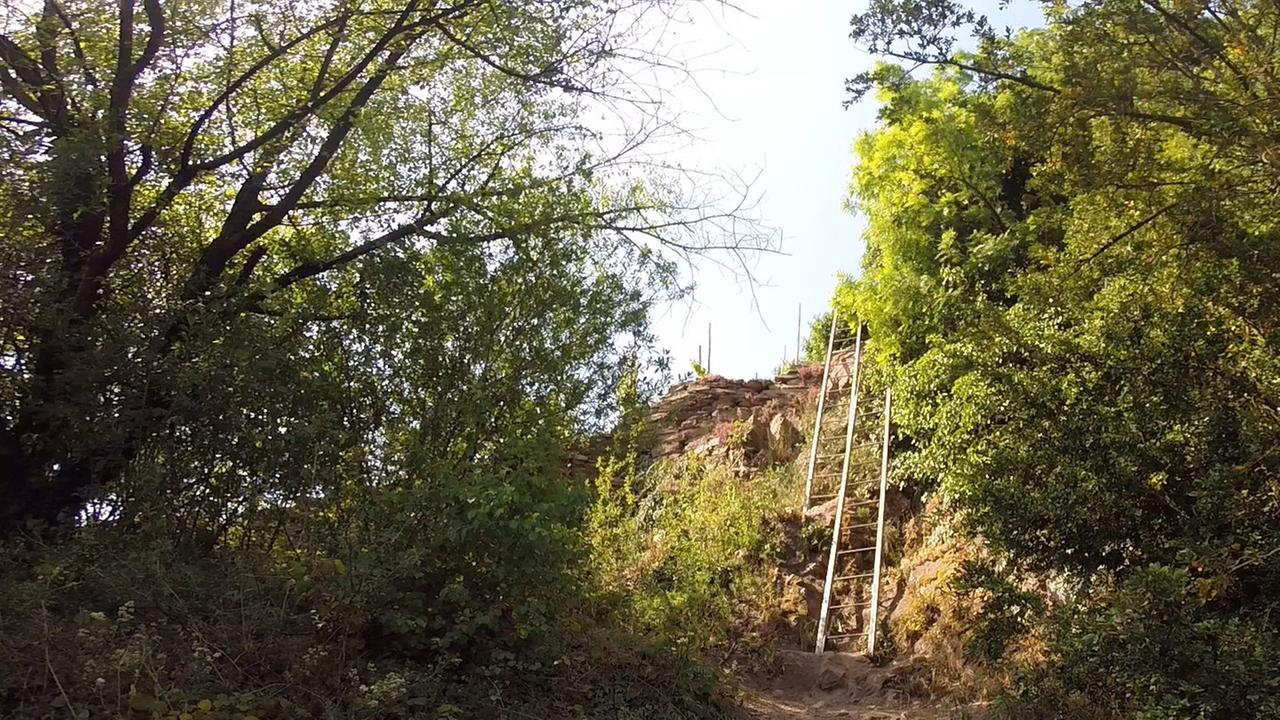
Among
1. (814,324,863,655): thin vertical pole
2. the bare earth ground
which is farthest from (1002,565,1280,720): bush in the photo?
(814,324,863,655): thin vertical pole

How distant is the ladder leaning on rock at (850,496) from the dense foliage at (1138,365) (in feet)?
7.33

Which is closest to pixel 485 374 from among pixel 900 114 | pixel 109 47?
pixel 109 47

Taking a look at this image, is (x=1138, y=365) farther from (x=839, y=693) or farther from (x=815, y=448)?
(x=815, y=448)

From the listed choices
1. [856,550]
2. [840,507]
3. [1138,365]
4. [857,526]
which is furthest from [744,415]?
[1138,365]

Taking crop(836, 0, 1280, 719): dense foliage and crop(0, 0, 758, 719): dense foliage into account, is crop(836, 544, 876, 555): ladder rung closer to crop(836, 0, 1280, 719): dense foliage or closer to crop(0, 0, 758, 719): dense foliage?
crop(836, 0, 1280, 719): dense foliage

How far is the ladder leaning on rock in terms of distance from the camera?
32.6ft

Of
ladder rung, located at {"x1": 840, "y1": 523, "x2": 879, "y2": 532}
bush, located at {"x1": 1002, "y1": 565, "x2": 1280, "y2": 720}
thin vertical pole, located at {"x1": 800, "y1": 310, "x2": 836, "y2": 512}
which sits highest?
thin vertical pole, located at {"x1": 800, "y1": 310, "x2": 836, "y2": 512}

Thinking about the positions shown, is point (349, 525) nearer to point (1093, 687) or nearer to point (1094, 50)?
point (1093, 687)

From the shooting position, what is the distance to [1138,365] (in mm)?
7098

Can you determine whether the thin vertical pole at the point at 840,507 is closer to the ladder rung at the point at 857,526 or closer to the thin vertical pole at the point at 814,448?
the ladder rung at the point at 857,526

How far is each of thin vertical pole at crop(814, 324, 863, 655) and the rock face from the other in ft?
3.04

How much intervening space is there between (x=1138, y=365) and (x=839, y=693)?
397cm

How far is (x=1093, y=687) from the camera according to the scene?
239 inches

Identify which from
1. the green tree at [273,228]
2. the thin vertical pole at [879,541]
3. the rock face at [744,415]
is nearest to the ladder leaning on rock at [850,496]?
the thin vertical pole at [879,541]
